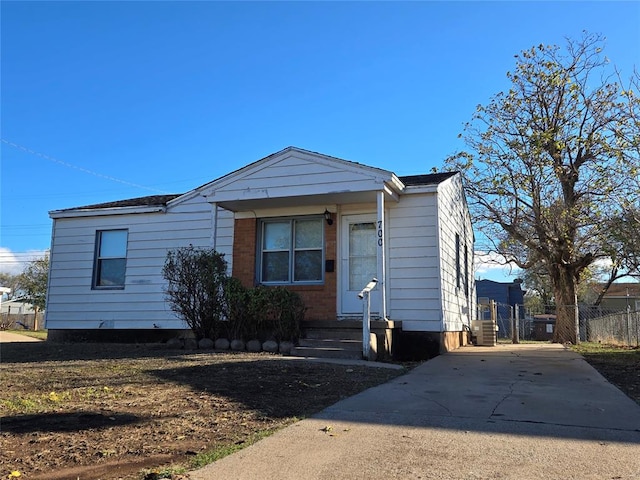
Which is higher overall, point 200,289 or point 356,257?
point 356,257

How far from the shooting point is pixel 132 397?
5324mm

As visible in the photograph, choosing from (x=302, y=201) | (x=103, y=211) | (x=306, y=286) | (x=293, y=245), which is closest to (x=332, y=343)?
(x=306, y=286)

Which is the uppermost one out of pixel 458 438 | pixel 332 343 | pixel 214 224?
pixel 214 224

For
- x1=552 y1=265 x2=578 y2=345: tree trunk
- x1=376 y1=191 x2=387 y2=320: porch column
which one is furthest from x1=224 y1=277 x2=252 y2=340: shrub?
x1=552 y1=265 x2=578 y2=345: tree trunk

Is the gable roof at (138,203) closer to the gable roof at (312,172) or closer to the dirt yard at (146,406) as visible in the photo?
the gable roof at (312,172)

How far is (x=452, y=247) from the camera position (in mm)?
12609

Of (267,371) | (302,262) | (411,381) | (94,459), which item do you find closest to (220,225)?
(302,262)

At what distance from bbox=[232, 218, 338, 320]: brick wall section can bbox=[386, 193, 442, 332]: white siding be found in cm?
122

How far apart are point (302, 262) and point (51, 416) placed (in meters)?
7.38

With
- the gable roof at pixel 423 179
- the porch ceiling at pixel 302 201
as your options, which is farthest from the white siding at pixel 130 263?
the gable roof at pixel 423 179

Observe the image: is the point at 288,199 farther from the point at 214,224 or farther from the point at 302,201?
the point at 214,224

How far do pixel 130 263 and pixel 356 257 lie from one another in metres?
5.89

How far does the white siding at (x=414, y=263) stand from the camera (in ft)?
34.4

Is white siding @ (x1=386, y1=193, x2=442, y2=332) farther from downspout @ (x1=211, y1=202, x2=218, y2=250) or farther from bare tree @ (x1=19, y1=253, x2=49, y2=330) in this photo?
bare tree @ (x1=19, y1=253, x2=49, y2=330)
